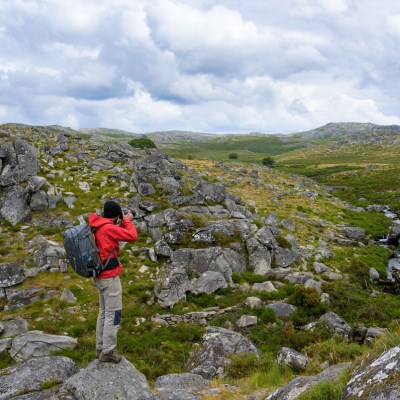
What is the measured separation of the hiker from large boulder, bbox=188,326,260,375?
4.65m

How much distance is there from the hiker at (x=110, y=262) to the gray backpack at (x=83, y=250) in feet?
0.90

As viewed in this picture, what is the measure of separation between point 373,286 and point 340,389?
21.6 meters

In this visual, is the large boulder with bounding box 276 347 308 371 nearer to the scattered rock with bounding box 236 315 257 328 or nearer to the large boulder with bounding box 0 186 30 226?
the scattered rock with bounding box 236 315 257 328

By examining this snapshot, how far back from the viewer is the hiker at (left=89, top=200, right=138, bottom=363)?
909cm

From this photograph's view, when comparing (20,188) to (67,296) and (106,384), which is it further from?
(106,384)

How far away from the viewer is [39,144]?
165 ft

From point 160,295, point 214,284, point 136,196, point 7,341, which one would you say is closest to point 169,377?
point 7,341

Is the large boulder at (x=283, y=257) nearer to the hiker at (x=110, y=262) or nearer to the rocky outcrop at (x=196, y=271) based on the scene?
the rocky outcrop at (x=196, y=271)

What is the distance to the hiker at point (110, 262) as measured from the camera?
9.09 meters

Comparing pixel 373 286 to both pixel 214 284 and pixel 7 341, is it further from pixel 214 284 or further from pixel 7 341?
pixel 7 341

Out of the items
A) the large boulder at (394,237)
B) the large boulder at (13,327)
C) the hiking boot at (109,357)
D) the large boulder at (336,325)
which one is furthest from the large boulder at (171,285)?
the large boulder at (394,237)

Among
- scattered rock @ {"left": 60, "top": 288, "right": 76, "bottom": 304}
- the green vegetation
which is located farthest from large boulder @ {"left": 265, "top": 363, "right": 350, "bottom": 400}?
scattered rock @ {"left": 60, "top": 288, "right": 76, "bottom": 304}

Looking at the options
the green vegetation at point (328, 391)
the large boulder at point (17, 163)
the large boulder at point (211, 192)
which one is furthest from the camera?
the large boulder at point (211, 192)

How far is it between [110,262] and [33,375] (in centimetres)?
358
